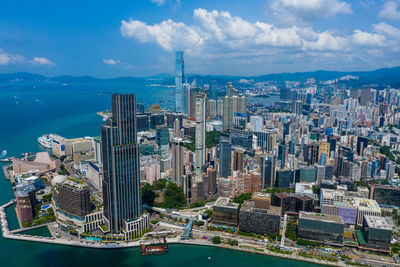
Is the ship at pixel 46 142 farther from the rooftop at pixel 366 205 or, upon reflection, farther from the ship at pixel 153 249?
the rooftop at pixel 366 205

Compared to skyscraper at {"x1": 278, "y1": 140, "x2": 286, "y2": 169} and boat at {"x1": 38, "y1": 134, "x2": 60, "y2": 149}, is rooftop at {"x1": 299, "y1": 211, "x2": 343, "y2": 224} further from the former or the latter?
boat at {"x1": 38, "y1": 134, "x2": 60, "y2": 149}

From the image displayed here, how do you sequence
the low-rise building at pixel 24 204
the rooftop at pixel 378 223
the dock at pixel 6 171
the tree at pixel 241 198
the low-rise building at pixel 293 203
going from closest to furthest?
the rooftop at pixel 378 223 → the low-rise building at pixel 24 204 → the low-rise building at pixel 293 203 → the tree at pixel 241 198 → the dock at pixel 6 171

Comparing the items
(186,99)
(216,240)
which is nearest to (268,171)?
(216,240)

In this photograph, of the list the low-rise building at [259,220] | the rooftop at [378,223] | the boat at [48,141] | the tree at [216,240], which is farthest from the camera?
the boat at [48,141]

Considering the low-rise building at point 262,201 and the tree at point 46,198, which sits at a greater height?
the low-rise building at point 262,201

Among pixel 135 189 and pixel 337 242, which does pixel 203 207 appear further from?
pixel 337 242

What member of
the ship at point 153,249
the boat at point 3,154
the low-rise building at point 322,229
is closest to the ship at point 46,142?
the boat at point 3,154

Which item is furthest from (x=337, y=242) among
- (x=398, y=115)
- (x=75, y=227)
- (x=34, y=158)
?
(x=398, y=115)
